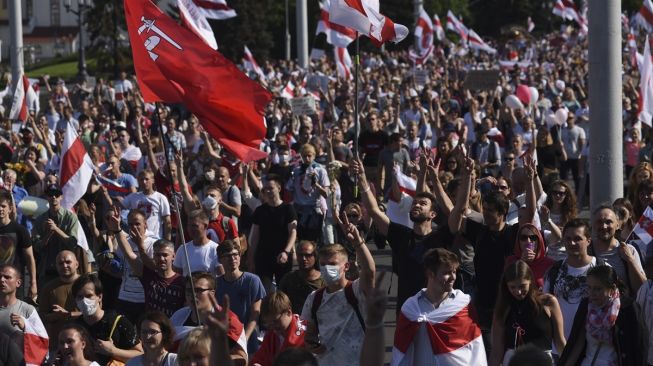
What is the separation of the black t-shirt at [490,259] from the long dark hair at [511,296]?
104cm

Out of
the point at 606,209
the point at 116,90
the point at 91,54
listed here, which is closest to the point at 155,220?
the point at 606,209

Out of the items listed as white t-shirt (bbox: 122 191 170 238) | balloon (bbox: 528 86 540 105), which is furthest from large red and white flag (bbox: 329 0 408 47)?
balloon (bbox: 528 86 540 105)

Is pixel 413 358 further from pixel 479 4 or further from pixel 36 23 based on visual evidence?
Answer: pixel 36 23

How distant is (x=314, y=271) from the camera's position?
9.11 meters

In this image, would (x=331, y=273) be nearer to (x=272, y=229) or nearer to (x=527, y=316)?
(x=527, y=316)

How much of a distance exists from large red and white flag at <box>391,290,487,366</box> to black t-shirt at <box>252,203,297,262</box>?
4309 millimetres

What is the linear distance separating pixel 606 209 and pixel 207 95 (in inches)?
97.2

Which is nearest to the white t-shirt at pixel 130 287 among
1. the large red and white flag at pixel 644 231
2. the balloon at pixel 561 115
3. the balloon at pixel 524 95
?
the large red and white flag at pixel 644 231

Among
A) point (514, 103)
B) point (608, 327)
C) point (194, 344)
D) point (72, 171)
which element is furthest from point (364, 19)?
point (514, 103)

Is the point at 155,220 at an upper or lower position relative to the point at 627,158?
upper

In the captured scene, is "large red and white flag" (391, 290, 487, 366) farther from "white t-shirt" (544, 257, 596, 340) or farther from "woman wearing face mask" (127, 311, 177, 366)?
"woman wearing face mask" (127, 311, 177, 366)

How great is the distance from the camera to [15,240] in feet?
36.0

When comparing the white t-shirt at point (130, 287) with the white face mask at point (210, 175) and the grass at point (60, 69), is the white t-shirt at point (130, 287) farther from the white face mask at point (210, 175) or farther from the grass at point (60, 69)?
the grass at point (60, 69)

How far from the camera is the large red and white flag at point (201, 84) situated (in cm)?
854
